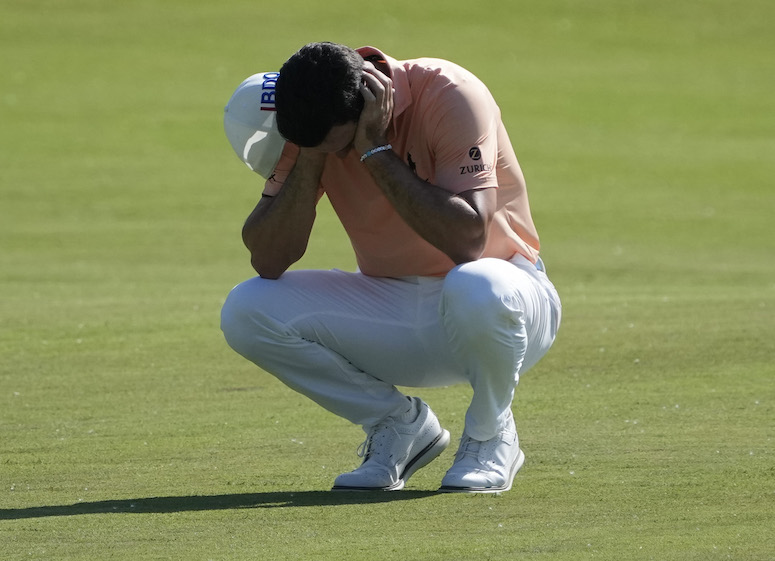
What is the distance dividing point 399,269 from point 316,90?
715mm

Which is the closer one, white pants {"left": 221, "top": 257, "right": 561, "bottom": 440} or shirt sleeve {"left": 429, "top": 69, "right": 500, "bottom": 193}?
shirt sleeve {"left": 429, "top": 69, "right": 500, "bottom": 193}

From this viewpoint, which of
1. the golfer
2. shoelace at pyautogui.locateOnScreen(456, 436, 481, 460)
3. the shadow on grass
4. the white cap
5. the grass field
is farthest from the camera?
the white cap

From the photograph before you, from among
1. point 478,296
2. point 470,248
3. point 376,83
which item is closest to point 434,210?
point 470,248

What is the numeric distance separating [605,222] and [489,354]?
35.0 feet

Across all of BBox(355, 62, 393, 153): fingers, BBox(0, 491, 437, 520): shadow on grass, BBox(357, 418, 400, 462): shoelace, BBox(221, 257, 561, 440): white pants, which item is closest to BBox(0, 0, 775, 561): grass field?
BBox(0, 491, 437, 520): shadow on grass

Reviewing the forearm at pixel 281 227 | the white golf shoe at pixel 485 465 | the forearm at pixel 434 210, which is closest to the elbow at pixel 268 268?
the forearm at pixel 281 227

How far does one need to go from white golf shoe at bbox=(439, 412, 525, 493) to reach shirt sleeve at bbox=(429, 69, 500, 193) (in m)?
0.72

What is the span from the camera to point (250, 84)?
4.34 m

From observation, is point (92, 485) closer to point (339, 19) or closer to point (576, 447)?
point (576, 447)

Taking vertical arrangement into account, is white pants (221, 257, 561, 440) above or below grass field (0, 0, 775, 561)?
above

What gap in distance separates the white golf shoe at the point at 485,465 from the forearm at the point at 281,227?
0.77 metres

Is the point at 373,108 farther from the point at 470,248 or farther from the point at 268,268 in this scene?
the point at 268,268

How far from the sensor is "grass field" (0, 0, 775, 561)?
3.69 m

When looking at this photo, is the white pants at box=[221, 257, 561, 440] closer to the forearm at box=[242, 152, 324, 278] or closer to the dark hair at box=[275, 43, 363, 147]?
the forearm at box=[242, 152, 324, 278]
